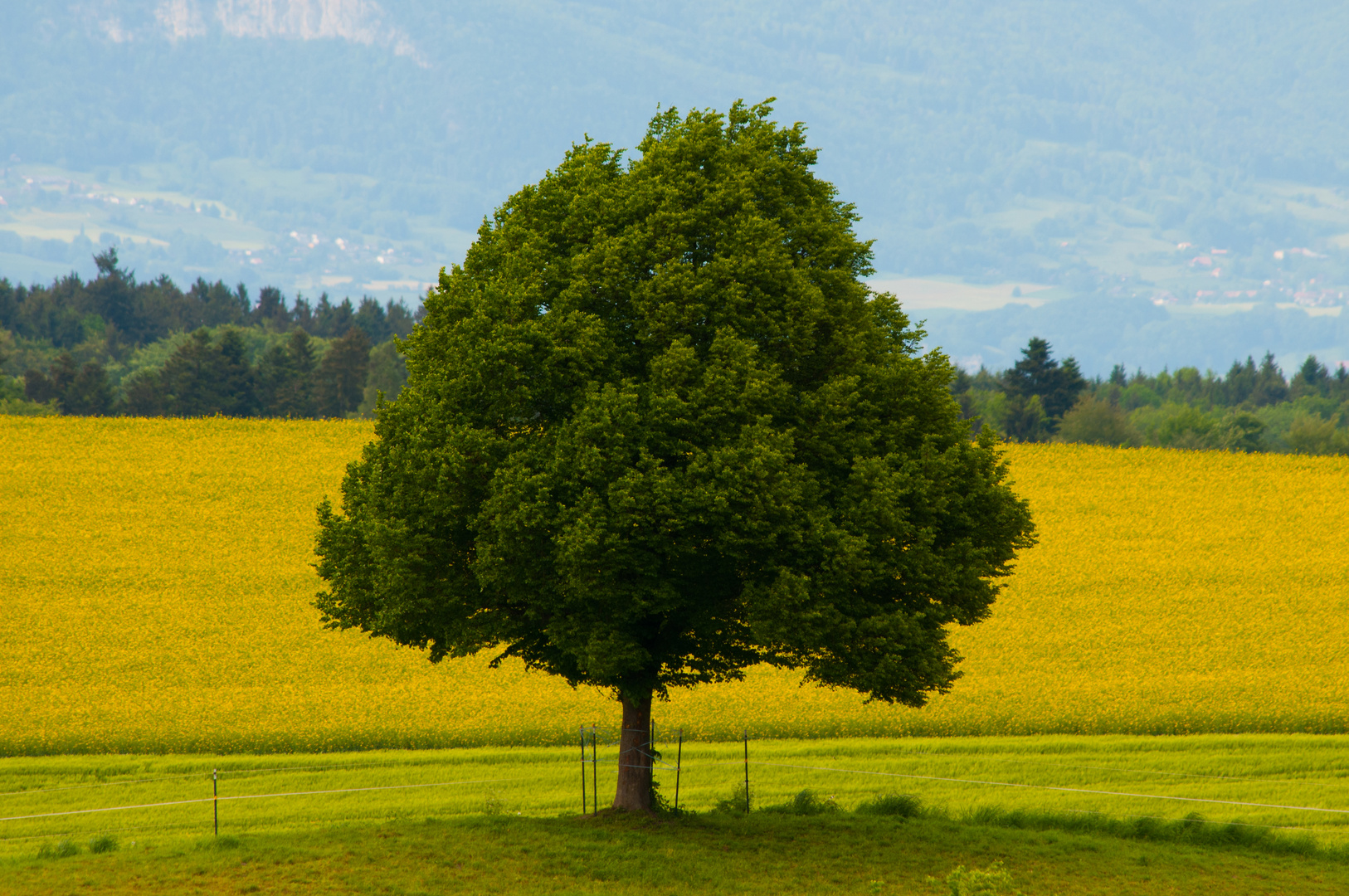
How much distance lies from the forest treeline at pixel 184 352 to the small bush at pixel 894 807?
4151 centimetres

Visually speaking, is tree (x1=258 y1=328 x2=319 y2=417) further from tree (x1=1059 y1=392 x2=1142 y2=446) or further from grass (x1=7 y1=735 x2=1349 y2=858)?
grass (x1=7 y1=735 x2=1349 y2=858)

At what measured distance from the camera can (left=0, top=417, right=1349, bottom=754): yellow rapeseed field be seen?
30891 mm

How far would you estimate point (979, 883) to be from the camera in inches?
620

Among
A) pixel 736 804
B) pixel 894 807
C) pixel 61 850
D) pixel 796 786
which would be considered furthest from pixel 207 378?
pixel 894 807

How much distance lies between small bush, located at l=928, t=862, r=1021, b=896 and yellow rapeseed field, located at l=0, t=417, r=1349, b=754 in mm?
13781

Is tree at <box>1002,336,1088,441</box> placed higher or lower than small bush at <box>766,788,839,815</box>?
higher

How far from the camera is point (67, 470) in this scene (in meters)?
56.8

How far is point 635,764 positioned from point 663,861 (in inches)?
125

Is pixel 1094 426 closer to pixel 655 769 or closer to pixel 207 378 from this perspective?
pixel 207 378

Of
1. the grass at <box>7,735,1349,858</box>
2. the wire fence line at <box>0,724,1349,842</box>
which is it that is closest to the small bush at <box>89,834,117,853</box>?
the grass at <box>7,735,1349,858</box>

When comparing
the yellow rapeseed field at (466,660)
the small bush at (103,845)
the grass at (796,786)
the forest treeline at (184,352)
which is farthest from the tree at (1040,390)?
the small bush at (103,845)

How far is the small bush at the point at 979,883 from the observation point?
15.6 meters

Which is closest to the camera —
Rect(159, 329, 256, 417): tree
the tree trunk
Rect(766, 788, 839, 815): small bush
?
the tree trunk

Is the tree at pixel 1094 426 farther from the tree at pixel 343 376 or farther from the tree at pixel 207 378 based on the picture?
the tree at pixel 207 378
